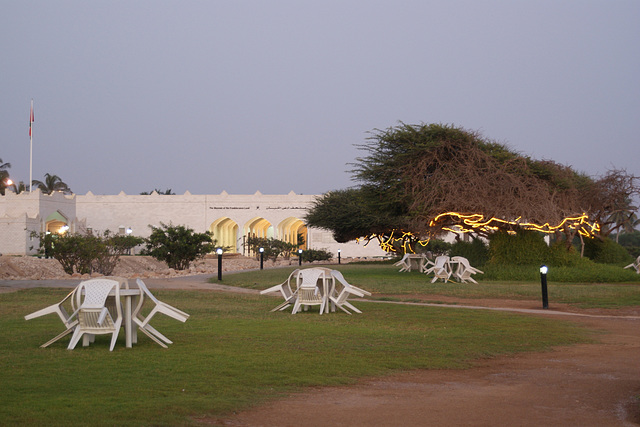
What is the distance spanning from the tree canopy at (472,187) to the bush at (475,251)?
84.3 inches

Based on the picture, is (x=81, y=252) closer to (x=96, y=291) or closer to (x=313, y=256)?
(x=96, y=291)

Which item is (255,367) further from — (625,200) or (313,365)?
(625,200)

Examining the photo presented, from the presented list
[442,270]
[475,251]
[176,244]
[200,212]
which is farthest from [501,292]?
[200,212]

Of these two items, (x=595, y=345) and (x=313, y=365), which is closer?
(x=313, y=365)

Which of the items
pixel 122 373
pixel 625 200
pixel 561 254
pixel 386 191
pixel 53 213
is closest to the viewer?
pixel 122 373

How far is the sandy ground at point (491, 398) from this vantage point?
540 centimetres

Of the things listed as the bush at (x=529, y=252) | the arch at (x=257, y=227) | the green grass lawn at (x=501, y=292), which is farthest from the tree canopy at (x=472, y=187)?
the arch at (x=257, y=227)

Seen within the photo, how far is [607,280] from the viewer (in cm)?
2430

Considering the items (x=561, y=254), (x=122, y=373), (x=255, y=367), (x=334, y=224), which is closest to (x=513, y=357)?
(x=255, y=367)

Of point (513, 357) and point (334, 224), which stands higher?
point (334, 224)

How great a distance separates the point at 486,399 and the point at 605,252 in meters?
30.5

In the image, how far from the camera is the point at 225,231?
73.4 meters

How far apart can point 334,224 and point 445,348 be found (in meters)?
35.0

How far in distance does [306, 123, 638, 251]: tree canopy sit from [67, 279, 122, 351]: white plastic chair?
17.6 meters
